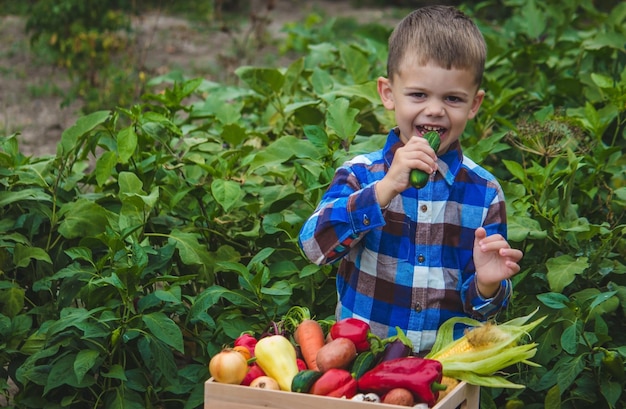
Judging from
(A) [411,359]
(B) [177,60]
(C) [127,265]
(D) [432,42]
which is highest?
(D) [432,42]

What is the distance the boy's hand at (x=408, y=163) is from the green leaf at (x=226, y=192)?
1.00 m

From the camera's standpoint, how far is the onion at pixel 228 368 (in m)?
2.24

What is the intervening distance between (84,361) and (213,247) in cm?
79

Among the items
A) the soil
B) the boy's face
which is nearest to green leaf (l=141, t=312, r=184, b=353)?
the boy's face

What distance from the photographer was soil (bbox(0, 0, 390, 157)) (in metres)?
7.18

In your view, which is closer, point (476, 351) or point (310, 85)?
point (476, 351)

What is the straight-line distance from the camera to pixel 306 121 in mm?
4242

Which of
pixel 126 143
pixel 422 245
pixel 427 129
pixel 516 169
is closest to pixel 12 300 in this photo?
pixel 126 143

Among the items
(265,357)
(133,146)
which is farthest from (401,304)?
(133,146)

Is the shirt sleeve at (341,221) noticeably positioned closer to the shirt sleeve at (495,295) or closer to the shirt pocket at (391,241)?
the shirt pocket at (391,241)

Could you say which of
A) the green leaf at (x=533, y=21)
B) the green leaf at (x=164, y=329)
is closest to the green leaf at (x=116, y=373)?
the green leaf at (x=164, y=329)

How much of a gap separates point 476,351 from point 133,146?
65.8 inches

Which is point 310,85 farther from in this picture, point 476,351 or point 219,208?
point 476,351

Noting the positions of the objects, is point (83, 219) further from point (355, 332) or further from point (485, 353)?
point (485, 353)
